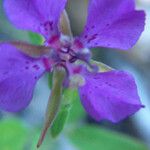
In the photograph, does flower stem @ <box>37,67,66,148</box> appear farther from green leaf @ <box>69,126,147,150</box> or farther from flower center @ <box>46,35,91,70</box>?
green leaf @ <box>69,126,147,150</box>

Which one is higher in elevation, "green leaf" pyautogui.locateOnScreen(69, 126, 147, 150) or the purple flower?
the purple flower

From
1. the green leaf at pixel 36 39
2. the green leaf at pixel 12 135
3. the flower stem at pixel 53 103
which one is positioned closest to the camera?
the flower stem at pixel 53 103

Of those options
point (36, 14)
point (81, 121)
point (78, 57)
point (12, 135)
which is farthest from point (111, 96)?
point (81, 121)

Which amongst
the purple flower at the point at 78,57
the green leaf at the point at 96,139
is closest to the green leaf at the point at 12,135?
the green leaf at the point at 96,139

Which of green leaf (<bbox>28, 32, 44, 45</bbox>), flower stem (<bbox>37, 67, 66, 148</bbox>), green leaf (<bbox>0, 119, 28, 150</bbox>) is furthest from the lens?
green leaf (<bbox>0, 119, 28, 150</bbox>)

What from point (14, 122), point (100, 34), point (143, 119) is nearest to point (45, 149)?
point (14, 122)

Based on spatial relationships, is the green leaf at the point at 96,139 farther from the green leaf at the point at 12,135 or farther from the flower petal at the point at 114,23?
the flower petal at the point at 114,23

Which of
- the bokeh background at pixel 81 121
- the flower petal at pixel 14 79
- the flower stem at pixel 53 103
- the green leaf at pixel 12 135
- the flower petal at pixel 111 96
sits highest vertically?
the flower petal at pixel 14 79

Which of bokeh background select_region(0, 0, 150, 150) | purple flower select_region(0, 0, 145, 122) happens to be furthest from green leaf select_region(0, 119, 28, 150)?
purple flower select_region(0, 0, 145, 122)
